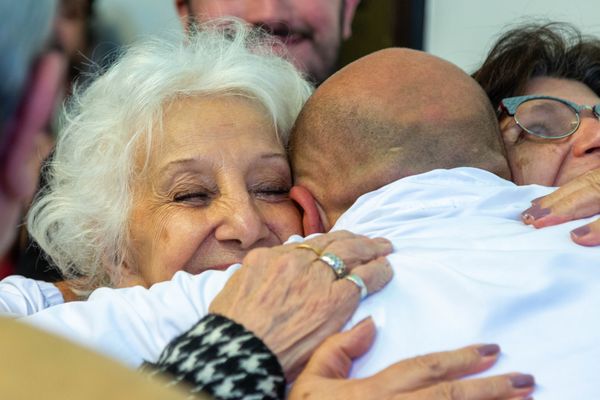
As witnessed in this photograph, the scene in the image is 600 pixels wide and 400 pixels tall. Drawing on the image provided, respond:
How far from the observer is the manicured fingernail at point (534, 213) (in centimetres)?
171

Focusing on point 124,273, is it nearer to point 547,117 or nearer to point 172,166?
point 172,166

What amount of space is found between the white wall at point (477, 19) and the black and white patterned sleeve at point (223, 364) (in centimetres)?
249

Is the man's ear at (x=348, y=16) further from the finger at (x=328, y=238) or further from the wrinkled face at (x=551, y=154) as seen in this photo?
the finger at (x=328, y=238)

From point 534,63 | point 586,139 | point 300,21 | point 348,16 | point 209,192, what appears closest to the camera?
point 209,192

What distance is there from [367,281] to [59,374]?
3.15ft

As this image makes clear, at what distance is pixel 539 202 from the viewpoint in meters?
1.77

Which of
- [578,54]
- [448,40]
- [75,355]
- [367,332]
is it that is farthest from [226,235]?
[448,40]

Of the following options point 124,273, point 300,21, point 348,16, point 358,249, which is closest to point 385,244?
point 358,249

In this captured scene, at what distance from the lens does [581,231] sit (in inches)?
63.3

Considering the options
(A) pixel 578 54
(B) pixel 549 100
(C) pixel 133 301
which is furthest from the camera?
(A) pixel 578 54

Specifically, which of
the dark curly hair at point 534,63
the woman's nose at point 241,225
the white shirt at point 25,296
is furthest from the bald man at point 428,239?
the dark curly hair at point 534,63

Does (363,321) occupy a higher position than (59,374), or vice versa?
(59,374)

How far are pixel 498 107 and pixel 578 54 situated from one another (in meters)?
0.34

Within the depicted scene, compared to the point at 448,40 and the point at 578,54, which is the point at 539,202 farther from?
the point at 448,40
